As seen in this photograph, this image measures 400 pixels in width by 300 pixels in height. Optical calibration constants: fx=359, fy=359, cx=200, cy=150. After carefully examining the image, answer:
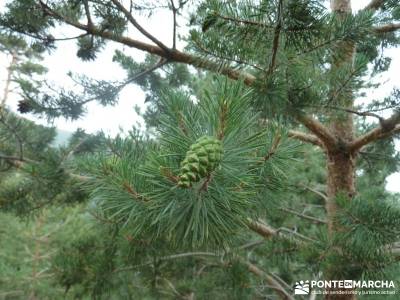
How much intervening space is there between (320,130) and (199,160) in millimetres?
1821

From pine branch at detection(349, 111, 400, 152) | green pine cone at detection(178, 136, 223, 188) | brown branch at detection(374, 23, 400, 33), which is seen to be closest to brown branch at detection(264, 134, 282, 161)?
green pine cone at detection(178, 136, 223, 188)

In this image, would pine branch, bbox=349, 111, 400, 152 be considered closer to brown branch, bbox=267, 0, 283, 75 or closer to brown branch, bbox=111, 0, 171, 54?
brown branch, bbox=267, 0, 283, 75

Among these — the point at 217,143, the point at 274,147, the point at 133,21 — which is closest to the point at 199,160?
the point at 217,143

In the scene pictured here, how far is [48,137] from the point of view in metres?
3.20

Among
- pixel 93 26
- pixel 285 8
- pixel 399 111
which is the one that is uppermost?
pixel 93 26

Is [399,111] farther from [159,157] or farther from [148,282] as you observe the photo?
[148,282]

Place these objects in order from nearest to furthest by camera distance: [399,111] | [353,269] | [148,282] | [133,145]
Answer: [133,145] → [353,269] → [399,111] → [148,282]

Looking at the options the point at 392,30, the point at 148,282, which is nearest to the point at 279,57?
the point at 392,30

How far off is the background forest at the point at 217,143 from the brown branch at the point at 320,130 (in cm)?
1

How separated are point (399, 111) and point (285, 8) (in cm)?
112

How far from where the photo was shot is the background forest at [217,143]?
2.41 ft

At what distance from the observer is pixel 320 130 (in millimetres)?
2250

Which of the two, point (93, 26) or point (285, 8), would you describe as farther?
point (93, 26)

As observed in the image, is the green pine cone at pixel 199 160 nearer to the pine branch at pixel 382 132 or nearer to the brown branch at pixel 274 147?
the brown branch at pixel 274 147
